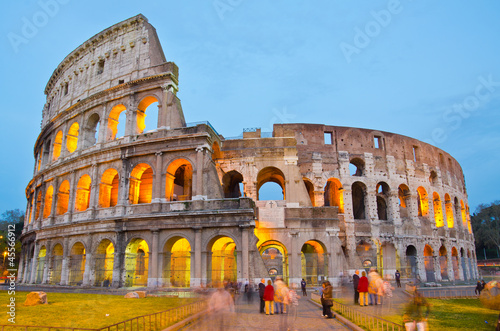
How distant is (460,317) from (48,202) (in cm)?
2666

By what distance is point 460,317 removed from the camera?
11.0 meters

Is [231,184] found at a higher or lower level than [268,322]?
higher

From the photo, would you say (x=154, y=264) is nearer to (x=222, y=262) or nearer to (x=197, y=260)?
(x=197, y=260)

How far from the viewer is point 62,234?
2308 cm

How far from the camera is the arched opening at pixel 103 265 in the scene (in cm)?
2057

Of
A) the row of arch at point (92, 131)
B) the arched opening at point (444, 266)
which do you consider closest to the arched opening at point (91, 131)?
the row of arch at point (92, 131)

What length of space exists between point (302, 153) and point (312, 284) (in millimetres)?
9443

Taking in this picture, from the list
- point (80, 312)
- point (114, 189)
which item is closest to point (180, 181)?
point (114, 189)

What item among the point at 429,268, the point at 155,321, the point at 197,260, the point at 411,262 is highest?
the point at 197,260

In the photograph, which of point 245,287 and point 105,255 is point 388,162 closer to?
point 245,287

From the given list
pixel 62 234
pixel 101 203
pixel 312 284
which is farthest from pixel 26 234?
pixel 312 284

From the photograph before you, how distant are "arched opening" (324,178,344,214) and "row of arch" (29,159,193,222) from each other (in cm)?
1097

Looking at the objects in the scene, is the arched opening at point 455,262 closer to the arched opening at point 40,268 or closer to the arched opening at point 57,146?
the arched opening at point 40,268

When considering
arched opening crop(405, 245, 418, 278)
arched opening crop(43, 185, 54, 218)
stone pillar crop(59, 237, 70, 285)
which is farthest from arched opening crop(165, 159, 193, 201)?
arched opening crop(405, 245, 418, 278)
